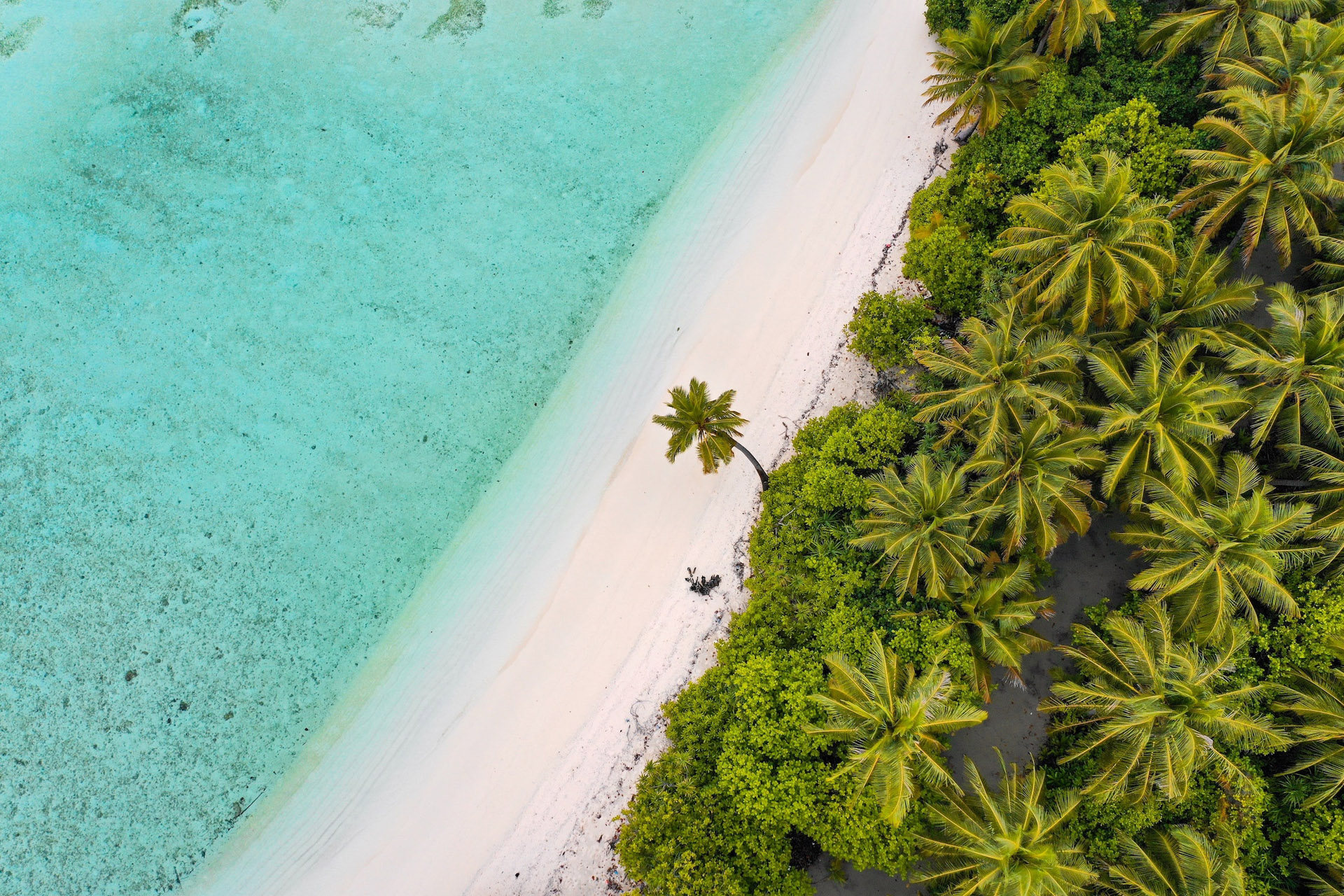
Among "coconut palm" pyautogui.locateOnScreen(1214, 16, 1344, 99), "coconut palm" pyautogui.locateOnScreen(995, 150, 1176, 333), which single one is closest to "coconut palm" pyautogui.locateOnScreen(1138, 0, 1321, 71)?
"coconut palm" pyautogui.locateOnScreen(1214, 16, 1344, 99)

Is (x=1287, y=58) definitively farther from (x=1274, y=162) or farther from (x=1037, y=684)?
(x=1037, y=684)

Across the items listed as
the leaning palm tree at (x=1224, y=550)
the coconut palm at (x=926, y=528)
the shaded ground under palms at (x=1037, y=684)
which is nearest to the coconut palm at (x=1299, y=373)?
the leaning palm tree at (x=1224, y=550)

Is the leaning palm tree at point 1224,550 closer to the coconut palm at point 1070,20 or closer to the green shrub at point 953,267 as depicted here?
the green shrub at point 953,267

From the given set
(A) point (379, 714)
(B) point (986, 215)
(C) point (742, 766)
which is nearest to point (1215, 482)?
(B) point (986, 215)

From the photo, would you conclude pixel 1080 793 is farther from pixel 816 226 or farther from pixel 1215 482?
pixel 816 226

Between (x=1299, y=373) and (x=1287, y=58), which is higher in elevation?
(x=1287, y=58)

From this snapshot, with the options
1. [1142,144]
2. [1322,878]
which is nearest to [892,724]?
[1322,878]

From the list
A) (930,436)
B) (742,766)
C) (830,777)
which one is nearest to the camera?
(830,777)

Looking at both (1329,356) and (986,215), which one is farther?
(986,215)
